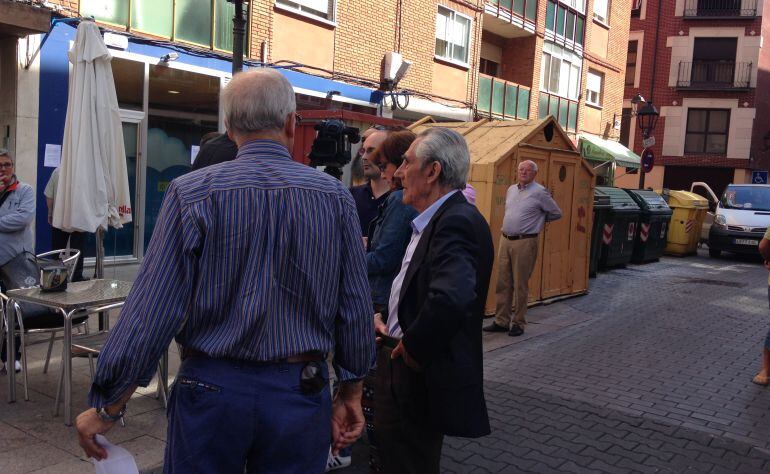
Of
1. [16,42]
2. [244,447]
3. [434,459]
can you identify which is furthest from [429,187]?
[16,42]

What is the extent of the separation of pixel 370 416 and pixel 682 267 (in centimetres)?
1375

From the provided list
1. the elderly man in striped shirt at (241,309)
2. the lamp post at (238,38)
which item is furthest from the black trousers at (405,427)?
the lamp post at (238,38)

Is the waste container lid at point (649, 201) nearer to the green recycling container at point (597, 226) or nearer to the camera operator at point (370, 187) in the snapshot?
the green recycling container at point (597, 226)

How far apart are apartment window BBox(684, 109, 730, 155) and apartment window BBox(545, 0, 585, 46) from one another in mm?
13859

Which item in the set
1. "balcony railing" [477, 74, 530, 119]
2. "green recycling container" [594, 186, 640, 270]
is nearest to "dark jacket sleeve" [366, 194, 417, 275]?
"green recycling container" [594, 186, 640, 270]

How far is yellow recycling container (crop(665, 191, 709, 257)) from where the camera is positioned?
Answer: 697 inches

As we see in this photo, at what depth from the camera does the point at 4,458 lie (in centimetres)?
395

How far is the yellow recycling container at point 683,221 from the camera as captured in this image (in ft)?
58.1

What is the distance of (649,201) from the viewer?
15.4 m

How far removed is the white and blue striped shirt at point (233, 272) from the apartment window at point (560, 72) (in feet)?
72.8

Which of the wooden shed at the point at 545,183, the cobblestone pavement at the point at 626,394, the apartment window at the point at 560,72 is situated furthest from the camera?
the apartment window at the point at 560,72

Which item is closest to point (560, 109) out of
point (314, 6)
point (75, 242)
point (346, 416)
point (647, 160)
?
point (647, 160)

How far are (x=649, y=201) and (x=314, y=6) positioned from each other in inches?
320

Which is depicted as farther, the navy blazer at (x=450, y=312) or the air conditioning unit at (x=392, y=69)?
the air conditioning unit at (x=392, y=69)
